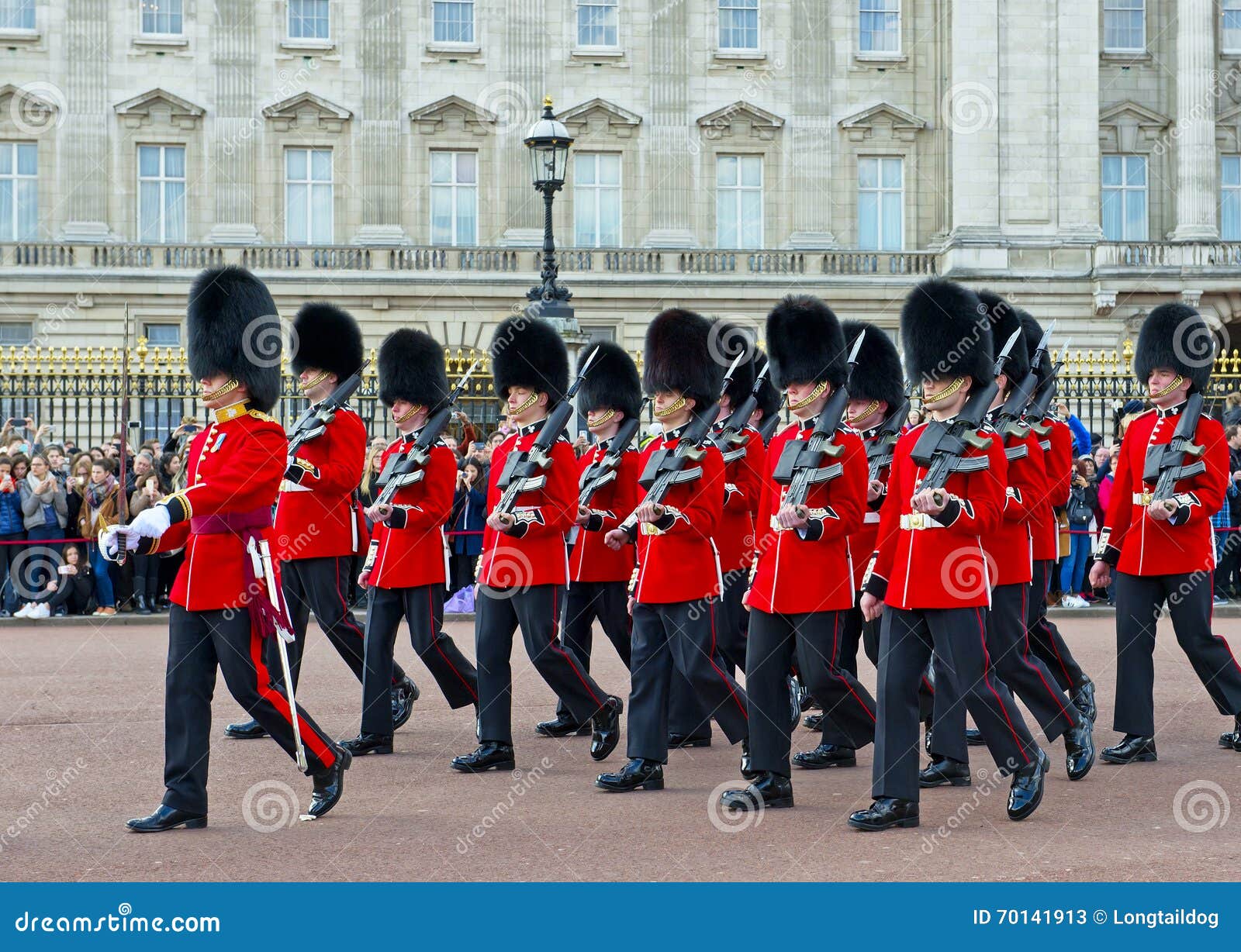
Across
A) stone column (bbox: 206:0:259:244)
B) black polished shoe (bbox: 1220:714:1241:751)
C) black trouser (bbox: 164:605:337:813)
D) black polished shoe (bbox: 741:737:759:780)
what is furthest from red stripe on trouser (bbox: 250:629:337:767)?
stone column (bbox: 206:0:259:244)

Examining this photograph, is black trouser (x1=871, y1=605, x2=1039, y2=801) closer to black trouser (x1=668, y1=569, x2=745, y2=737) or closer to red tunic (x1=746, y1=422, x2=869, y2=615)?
red tunic (x1=746, y1=422, x2=869, y2=615)

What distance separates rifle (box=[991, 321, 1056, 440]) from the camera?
7062 mm

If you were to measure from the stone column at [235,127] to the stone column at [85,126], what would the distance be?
1.42 m

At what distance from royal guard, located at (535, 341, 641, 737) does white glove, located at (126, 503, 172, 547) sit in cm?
236

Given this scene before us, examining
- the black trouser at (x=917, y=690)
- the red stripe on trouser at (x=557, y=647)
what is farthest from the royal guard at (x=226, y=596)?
the black trouser at (x=917, y=690)

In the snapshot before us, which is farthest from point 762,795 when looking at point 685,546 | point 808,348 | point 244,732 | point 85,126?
point 85,126

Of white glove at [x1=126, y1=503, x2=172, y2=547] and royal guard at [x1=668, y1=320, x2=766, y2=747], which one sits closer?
white glove at [x1=126, y1=503, x2=172, y2=547]

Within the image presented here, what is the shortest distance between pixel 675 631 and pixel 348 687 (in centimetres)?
340

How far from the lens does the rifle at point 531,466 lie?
23.4 ft

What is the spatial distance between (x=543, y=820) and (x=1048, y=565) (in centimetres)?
282

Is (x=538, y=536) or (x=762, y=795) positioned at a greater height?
(x=538, y=536)

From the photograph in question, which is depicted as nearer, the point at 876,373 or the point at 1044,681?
the point at 1044,681

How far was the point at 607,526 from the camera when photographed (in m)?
7.81

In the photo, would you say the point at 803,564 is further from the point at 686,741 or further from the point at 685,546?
the point at 686,741
